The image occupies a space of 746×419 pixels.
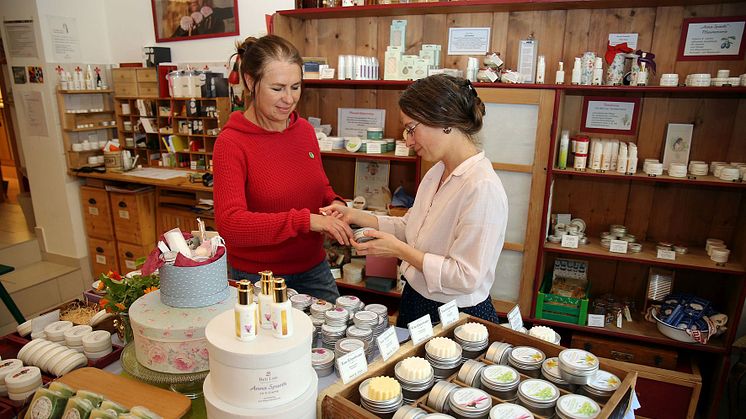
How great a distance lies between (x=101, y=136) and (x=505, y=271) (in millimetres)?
4193

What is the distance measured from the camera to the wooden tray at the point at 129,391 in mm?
1176

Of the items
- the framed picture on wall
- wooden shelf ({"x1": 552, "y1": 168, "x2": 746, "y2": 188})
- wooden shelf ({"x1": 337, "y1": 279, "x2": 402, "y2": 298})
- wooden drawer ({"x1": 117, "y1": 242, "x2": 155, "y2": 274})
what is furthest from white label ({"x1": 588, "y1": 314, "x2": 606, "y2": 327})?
wooden drawer ({"x1": 117, "y1": 242, "x2": 155, "y2": 274})

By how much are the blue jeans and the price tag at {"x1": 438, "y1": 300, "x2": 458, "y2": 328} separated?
0.76 meters

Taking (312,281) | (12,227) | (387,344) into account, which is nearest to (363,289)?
(312,281)

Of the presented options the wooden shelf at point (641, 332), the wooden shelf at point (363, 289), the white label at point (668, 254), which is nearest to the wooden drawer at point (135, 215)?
the wooden shelf at point (363, 289)

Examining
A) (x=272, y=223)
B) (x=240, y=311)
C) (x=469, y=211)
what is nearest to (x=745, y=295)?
(x=469, y=211)

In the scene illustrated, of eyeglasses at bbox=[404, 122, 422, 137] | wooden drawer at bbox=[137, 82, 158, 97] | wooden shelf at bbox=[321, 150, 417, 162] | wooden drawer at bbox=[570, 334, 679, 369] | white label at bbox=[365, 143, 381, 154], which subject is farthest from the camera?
wooden drawer at bbox=[137, 82, 158, 97]

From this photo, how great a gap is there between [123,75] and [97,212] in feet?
4.41

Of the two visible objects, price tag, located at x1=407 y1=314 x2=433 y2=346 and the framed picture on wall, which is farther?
the framed picture on wall

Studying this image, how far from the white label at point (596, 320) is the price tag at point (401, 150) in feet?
5.05

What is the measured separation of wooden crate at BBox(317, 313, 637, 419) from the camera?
109 centimetres

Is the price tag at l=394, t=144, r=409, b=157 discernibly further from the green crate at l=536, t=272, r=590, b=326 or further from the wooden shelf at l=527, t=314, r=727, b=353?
the wooden shelf at l=527, t=314, r=727, b=353

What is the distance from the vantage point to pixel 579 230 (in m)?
3.02

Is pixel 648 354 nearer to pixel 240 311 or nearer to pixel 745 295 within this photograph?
pixel 745 295
